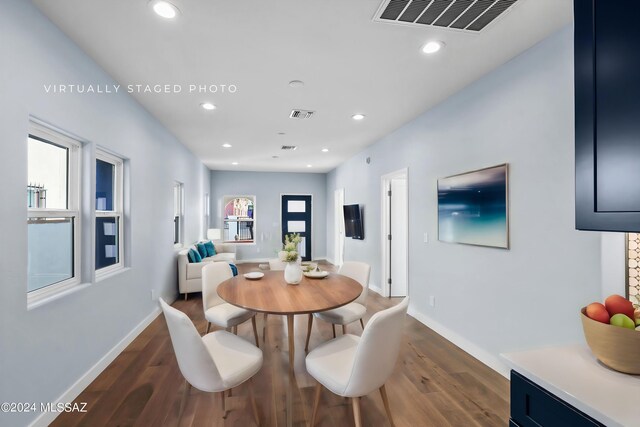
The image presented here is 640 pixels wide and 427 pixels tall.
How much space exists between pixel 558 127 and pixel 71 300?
3726mm

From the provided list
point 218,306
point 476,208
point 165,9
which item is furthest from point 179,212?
point 476,208

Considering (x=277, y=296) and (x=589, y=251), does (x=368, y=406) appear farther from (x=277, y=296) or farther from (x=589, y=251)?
(x=589, y=251)

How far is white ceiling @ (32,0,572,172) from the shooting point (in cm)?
191

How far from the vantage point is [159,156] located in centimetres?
414

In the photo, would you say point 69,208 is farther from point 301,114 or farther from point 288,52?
point 301,114

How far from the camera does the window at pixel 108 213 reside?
2.79 m

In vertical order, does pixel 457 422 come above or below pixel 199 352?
below

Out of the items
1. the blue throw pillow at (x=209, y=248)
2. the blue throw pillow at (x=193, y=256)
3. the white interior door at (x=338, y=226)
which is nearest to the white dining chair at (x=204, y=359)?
the blue throw pillow at (x=193, y=256)

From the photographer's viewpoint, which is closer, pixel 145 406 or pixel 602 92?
pixel 602 92

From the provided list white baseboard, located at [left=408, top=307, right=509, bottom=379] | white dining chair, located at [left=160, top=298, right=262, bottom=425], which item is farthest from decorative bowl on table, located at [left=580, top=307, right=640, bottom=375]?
white dining chair, located at [left=160, top=298, right=262, bottom=425]

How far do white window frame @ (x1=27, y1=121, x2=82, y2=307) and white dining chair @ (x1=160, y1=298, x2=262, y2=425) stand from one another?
109 centimetres

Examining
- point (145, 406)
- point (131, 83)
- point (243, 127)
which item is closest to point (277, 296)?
point (145, 406)

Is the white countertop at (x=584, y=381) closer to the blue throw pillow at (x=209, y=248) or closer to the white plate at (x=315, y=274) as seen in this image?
the white plate at (x=315, y=274)

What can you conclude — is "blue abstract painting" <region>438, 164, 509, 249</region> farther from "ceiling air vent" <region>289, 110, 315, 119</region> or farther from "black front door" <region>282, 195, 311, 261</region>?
"black front door" <region>282, 195, 311, 261</region>
